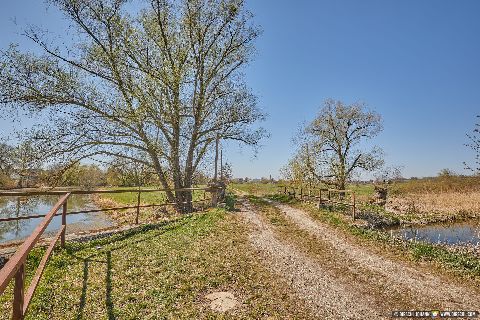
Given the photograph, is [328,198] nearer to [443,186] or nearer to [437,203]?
[437,203]

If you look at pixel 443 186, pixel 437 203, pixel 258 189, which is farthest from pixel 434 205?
pixel 258 189

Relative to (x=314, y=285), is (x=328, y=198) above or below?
above

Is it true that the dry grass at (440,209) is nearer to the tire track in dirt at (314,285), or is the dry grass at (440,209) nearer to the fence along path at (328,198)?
the fence along path at (328,198)

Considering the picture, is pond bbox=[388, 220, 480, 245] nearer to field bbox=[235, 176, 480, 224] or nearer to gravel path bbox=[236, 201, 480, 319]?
field bbox=[235, 176, 480, 224]

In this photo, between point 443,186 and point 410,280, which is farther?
point 443,186

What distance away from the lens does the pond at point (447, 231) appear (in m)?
16.5

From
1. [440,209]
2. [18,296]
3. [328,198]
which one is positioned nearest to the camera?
[18,296]

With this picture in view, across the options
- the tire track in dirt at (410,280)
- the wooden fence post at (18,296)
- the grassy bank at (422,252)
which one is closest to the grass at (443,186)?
the grassy bank at (422,252)

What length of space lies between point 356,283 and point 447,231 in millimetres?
13796

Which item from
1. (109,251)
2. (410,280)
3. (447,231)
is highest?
(109,251)

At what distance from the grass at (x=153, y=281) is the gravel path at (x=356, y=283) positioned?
0.63 m

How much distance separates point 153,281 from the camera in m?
7.68

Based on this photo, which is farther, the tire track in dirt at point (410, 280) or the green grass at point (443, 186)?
the green grass at point (443, 186)

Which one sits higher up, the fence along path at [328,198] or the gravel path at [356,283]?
the fence along path at [328,198]
